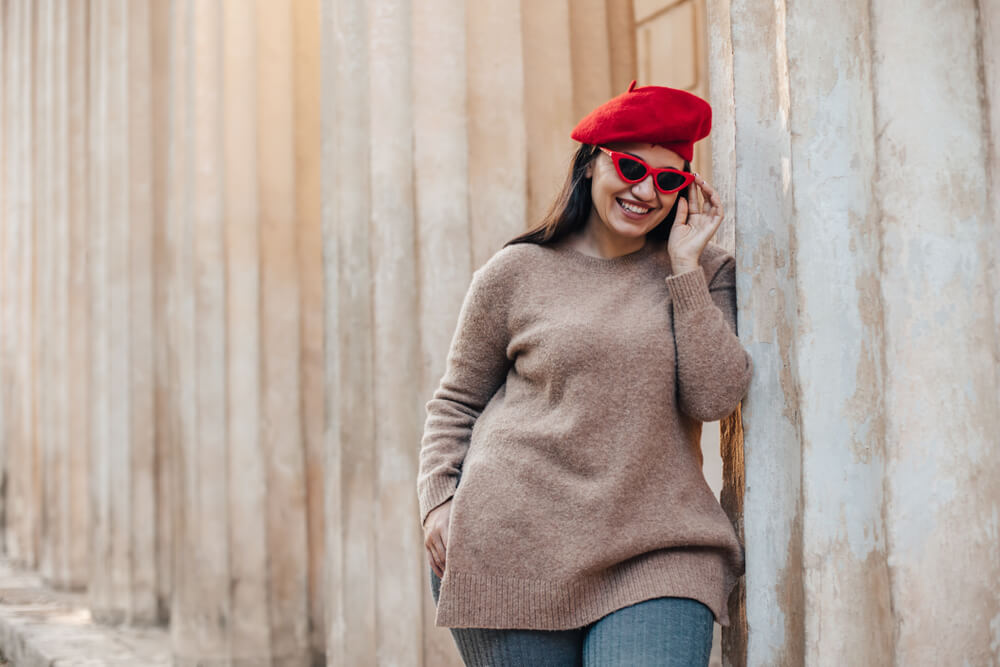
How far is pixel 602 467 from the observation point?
2.18 m

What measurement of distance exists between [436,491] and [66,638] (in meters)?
5.08

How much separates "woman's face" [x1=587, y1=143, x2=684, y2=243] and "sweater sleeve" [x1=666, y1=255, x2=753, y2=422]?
167 millimetres

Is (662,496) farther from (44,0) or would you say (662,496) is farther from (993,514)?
(44,0)

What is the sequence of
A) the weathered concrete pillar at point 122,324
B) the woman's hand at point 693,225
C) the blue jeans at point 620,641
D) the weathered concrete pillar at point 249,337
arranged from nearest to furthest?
the blue jeans at point 620,641
the woman's hand at point 693,225
the weathered concrete pillar at point 249,337
the weathered concrete pillar at point 122,324

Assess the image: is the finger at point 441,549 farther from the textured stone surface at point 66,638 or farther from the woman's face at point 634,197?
the textured stone surface at point 66,638

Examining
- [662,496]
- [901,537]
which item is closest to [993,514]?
[901,537]

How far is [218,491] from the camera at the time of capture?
18.1 ft

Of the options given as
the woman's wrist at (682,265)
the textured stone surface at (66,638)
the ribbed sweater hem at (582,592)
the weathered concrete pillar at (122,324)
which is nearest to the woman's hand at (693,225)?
the woman's wrist at (682,265)

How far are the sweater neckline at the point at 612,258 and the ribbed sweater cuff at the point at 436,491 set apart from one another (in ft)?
1.72

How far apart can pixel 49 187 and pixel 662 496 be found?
8.58 meters

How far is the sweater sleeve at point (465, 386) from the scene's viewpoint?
241cm

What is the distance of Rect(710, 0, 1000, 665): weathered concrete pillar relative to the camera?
6.56 ft

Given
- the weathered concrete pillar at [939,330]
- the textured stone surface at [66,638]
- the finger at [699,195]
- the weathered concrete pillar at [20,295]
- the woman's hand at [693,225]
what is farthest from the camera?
the weathered concrete pillar at [20,295]

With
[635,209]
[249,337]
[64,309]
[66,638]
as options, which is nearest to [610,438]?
[635,209]
